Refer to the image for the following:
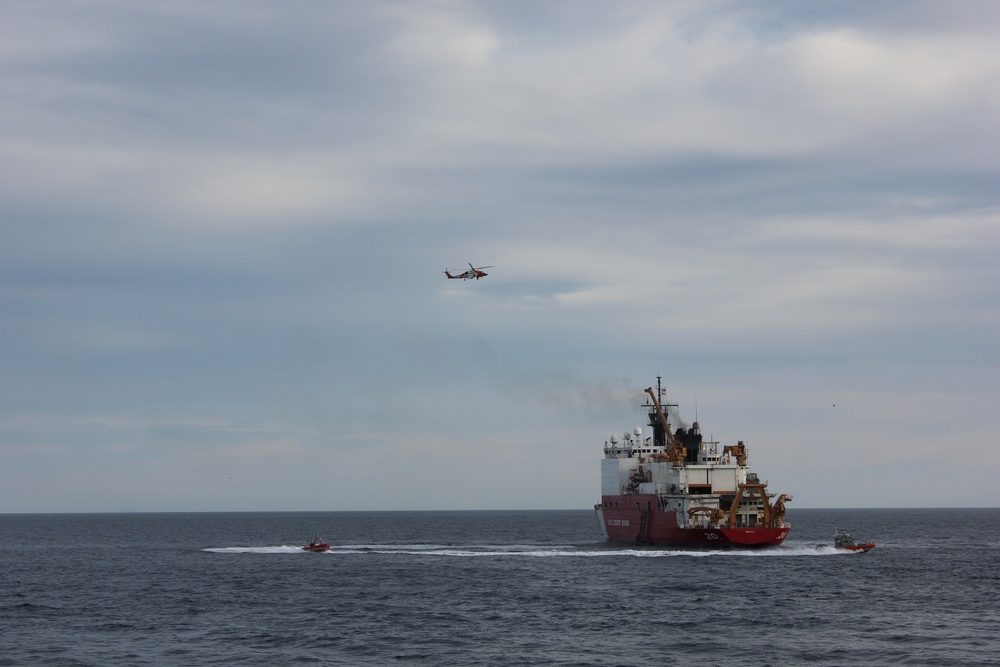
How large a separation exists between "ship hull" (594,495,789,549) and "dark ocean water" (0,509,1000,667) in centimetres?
167

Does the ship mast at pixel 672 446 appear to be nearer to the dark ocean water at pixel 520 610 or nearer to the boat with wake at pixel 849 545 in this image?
the dark ocean water at pixel 520 610

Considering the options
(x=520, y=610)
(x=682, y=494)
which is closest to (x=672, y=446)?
(x=682, y=494)

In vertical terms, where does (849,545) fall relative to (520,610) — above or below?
above

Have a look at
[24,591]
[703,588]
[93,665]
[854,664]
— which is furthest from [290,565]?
[854,664]

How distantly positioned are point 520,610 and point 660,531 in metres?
42.3

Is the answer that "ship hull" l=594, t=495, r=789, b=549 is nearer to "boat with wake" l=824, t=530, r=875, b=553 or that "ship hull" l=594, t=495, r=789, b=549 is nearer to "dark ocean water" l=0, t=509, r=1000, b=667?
"dark ocean water" l=0, t=509, r=1000, b=667

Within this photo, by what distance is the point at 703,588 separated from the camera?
76750 mm

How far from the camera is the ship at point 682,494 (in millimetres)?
100188

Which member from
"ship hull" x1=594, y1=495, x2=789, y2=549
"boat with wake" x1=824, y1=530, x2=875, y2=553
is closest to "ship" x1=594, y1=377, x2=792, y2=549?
"ship hull" x1=594, y1=495, x2=789, y2=549

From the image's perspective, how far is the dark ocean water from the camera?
52469mm

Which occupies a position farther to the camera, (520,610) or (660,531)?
(660,531)

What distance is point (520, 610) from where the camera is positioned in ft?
221

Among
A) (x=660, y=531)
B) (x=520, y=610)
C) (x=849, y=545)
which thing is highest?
(x=660, y=531)

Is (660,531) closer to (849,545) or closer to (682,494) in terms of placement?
(682,494)
